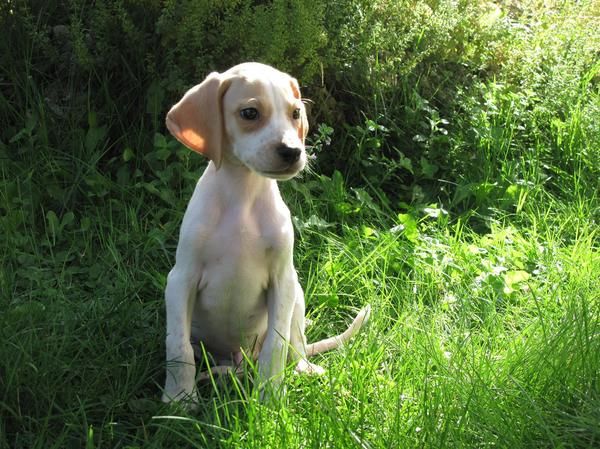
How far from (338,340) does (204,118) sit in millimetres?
1128

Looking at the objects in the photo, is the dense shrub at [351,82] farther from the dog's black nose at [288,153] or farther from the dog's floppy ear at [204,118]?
the dog's black nose at [288,153]

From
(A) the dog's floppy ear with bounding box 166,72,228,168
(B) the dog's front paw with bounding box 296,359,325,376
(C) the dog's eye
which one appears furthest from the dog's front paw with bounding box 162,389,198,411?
(C) the dog's eye

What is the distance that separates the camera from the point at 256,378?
3.02 metres

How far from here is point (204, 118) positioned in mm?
3074

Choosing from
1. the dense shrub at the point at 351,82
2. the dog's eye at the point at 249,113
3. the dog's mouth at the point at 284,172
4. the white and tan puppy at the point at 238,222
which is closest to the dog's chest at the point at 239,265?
the white and tan puppy at the point at 238,222

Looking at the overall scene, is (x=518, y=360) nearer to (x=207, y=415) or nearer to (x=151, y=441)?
(x=207, y=415)

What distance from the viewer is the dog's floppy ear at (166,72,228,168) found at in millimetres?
3066

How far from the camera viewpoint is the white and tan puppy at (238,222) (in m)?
3.04

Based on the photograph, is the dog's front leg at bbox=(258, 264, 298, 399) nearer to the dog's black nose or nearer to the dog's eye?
the dog's black nose

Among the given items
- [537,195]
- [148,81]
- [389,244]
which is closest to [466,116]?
[537,195]

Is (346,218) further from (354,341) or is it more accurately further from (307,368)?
(307,368)

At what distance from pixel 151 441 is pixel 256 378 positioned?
16.1 inches

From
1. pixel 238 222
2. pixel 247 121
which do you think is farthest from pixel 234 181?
pixel 247 121

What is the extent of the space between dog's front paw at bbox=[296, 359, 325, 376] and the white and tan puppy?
21 millimetres
